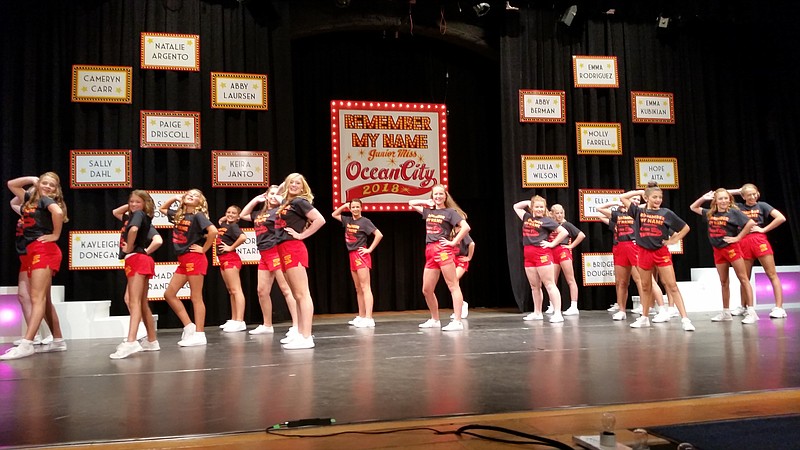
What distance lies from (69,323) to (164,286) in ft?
3.87

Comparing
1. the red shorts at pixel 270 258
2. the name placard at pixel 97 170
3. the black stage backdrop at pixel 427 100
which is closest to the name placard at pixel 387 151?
the black stage backdrop at pixel 427 100

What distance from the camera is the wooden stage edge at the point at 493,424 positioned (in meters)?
2.14

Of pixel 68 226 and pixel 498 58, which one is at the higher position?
pixel 498 58

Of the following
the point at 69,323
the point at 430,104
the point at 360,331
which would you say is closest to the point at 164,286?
the point at 69,323

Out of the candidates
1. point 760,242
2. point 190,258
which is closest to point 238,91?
point 190,258

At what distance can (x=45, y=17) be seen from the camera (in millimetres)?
7129

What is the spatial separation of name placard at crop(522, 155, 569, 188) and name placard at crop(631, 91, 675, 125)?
1491 millimetres

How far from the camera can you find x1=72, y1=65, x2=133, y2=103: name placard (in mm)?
7102

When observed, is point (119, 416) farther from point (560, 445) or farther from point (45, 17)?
point (45, 17)

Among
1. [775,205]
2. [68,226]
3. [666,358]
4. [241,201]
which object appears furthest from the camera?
[775,205]

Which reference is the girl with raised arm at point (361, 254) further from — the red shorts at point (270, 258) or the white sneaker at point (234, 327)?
the white sneaker at point (234, 327)

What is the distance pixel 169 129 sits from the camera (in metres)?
7.29

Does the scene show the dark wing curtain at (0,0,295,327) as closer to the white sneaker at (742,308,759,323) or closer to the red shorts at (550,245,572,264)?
the red shorts at (550,245,572,264)

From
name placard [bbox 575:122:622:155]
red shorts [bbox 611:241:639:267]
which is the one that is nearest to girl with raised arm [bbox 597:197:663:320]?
red shorts [bbox 611:241:639:267]
